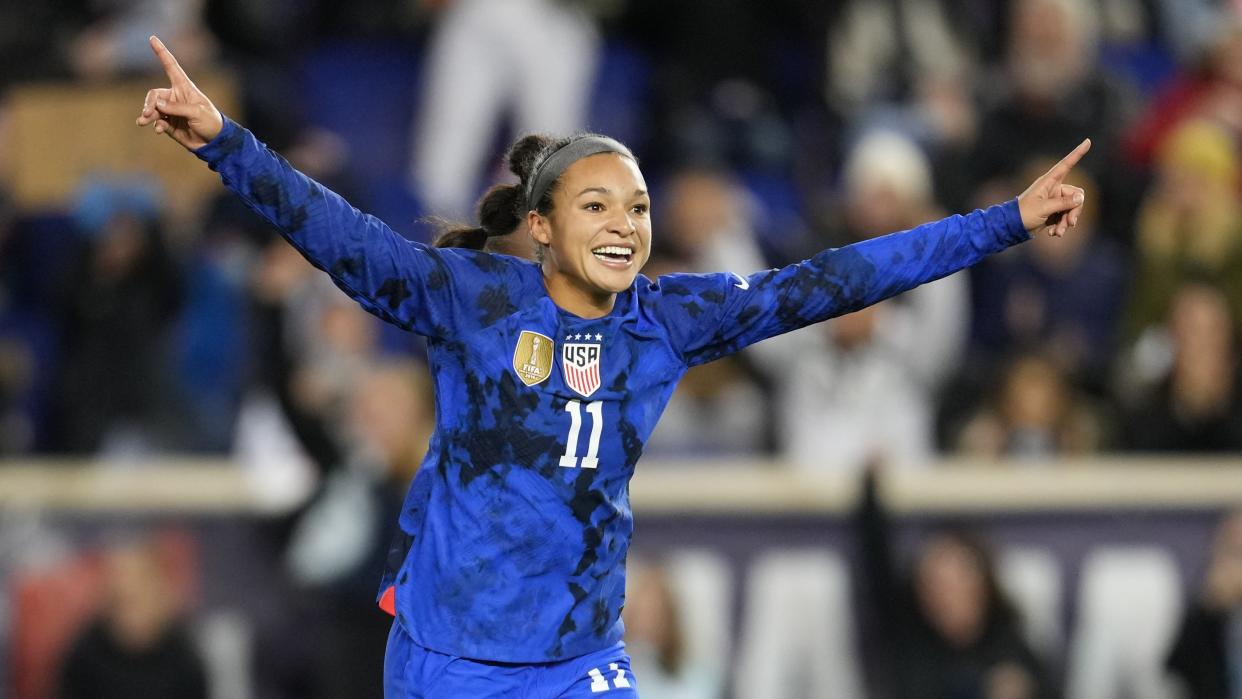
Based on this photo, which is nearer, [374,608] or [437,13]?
[374,608]

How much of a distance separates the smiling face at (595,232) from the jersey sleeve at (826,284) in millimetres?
210

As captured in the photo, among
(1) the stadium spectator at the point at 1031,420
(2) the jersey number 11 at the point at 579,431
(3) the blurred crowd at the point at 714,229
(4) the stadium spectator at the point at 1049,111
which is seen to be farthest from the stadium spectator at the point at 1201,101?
(2) the jersey number 11 at the point at 579,431

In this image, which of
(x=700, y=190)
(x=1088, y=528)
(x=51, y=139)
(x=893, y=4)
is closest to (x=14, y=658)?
(x=51, y=139)

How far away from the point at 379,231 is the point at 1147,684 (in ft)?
15.8

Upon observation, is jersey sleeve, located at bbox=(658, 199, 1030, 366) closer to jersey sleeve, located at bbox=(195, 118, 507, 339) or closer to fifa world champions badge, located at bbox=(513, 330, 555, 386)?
fifa world champions badge, located at bbox=(513, 330, 555, 386)

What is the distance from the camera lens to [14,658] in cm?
781

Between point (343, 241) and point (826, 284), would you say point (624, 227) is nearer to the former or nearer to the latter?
point (826, 284)

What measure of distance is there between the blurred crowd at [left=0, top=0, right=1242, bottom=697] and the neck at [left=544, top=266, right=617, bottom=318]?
10.1 ft

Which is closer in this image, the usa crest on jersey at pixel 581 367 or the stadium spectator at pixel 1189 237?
the usa crest on jersey at pixel 581 367

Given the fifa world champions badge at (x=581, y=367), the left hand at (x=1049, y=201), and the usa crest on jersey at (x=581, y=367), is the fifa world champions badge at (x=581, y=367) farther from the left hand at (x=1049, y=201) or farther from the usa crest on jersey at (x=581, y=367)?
the left hand at (x=1049, y=201)

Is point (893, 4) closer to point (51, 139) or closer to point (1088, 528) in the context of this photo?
point (1088, 528)

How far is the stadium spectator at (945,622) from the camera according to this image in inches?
294

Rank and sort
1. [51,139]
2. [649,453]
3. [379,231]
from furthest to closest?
Result: [51,139] < [649,453] < [379,231]

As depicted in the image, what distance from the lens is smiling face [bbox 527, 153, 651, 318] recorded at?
164 inches
